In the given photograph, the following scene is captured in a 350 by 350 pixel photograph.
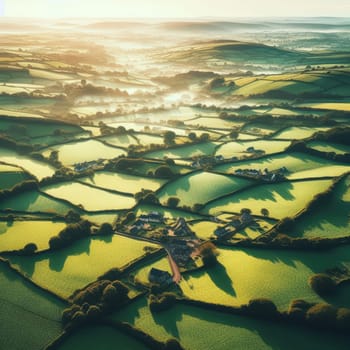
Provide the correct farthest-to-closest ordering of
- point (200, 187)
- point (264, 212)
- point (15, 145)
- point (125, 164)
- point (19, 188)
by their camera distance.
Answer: point (15, 145) < point (125, 164) < point (200, 187) < point (19, 188) < point (264, 212)

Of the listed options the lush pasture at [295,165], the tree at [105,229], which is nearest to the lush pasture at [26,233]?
the tree at [105,229]

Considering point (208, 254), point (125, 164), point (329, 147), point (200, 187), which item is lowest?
point (125, 164)

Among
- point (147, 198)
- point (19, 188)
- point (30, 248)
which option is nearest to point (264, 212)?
point (147, 198)

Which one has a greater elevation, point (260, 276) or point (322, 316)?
point (322, 316)

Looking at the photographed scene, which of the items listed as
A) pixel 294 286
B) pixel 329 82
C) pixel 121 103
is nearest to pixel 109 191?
pixel 294 286

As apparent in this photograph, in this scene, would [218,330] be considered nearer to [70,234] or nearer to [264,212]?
[70,234]

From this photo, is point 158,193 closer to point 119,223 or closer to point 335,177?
point 119,223
